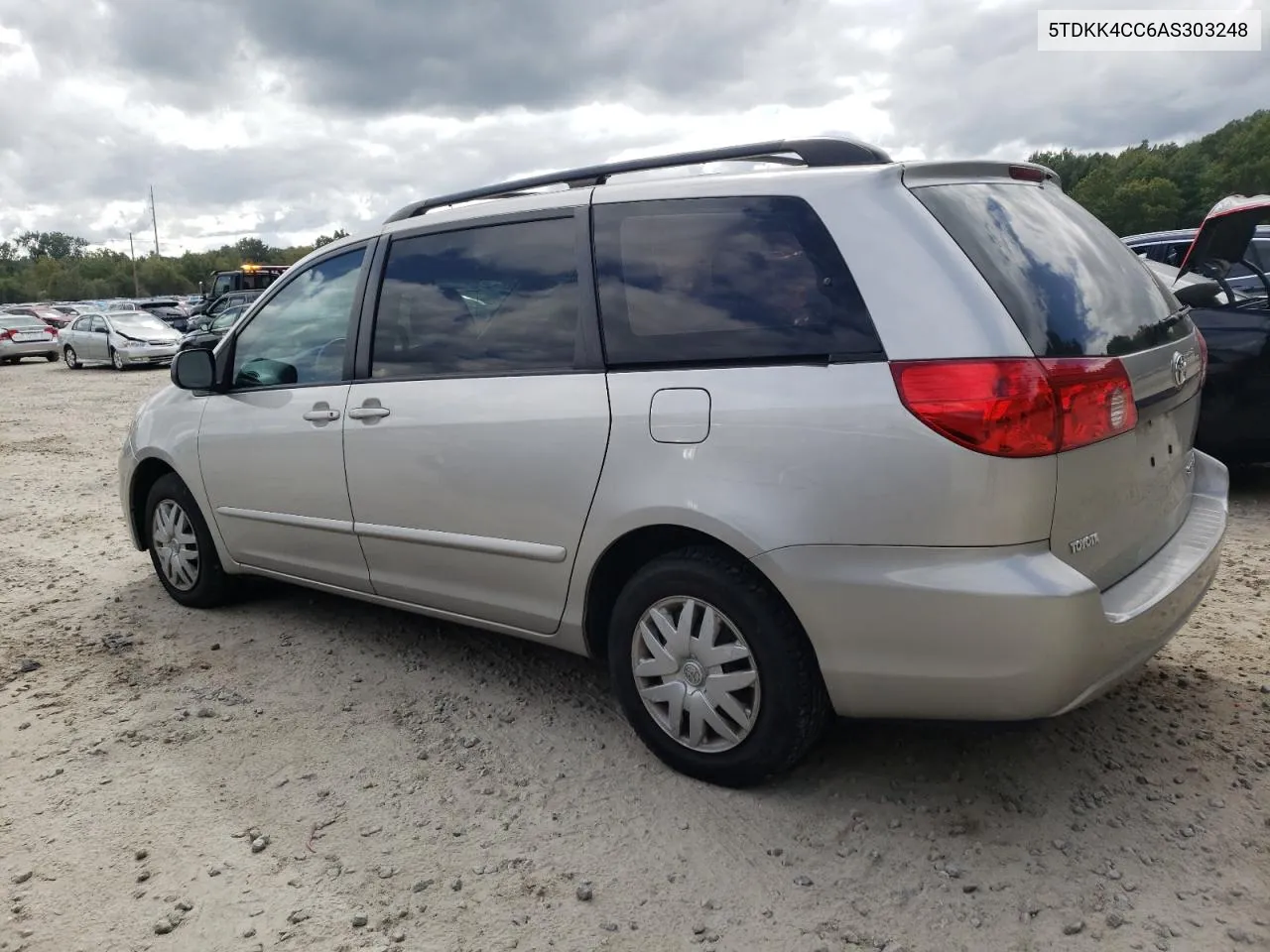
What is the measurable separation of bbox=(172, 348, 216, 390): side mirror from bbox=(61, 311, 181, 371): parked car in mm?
19622

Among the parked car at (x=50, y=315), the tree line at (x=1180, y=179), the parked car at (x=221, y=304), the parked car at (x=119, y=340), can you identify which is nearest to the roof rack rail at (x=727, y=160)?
the parked car at (x=119, y=340)

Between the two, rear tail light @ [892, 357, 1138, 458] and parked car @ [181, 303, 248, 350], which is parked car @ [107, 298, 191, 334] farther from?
rear tail light @ [892, 357, 1138, 458]

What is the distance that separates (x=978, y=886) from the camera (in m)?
2.50

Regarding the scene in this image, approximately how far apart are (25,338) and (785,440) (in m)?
29.0

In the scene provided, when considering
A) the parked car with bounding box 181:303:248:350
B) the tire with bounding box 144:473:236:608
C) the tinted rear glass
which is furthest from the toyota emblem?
the parked car with bounding box 181:303:248:350

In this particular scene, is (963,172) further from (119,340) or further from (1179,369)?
(119,340)

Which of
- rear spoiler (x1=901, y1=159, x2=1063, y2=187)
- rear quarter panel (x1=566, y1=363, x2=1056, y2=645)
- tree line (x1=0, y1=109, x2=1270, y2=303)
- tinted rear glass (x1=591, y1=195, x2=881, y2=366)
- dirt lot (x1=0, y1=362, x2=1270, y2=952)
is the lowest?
dirt lot (x1=0, y1=362, x2=1270, y2=952)

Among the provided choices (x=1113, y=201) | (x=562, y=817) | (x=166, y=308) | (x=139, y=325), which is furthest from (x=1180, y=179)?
(x=562, y=817)

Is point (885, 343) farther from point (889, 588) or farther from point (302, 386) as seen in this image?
point (302, 386)

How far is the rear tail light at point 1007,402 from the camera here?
2.40m

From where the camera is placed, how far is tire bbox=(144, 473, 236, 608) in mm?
4785

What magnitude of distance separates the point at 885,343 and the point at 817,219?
1.41 feet

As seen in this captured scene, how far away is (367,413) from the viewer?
3.75 metres

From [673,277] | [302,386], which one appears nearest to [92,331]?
[302,386]
